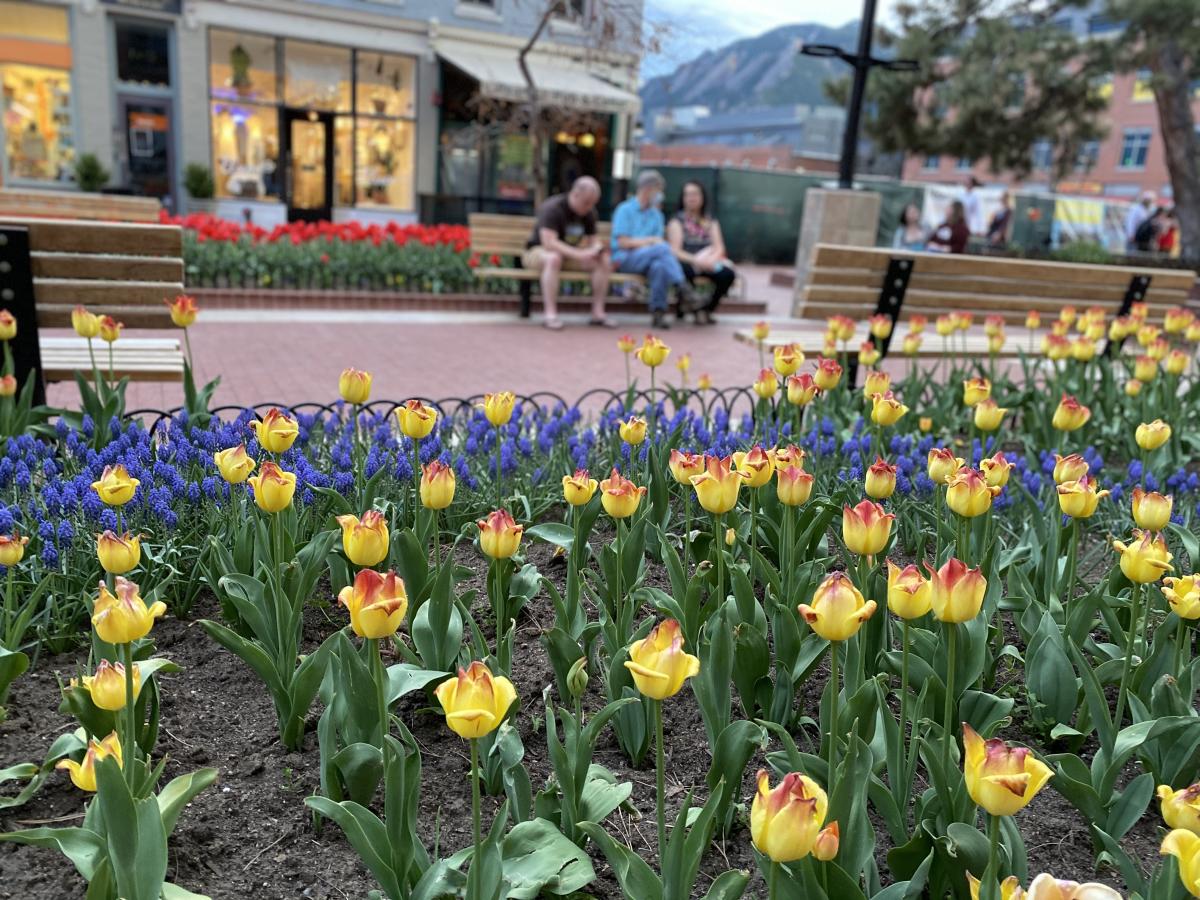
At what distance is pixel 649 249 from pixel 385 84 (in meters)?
12.8

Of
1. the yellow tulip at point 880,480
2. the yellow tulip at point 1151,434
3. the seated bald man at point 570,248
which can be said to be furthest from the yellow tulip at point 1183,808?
the seated bald man at point 570,248

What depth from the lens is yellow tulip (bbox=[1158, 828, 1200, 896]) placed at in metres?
1.11

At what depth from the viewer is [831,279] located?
6.07 m

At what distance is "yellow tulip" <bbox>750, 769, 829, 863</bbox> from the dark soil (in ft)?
2.26

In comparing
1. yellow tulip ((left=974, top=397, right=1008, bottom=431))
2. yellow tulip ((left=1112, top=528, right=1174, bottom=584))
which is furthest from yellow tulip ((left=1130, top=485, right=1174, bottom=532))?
yellow tulip ((left=974, top=397, right=1008, bottom=431))

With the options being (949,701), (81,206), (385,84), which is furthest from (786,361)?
(385,84)

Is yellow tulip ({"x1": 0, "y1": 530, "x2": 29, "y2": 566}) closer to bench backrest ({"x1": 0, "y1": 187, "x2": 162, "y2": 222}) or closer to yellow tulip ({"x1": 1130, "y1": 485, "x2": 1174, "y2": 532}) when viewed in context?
yellow tulip ({"x1": 1130, "y1": 485, "x2": 1174, "y2": 532})

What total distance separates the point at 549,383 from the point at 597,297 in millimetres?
2920

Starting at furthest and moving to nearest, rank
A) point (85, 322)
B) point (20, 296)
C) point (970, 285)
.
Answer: point (970, 285), point (20, 296), point (85, 322)

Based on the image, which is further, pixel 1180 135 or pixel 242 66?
pixel 242 66

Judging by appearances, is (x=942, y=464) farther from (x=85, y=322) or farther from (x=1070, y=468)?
(x=85, y=322)

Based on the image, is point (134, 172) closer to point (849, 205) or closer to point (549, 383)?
point (849, 205)

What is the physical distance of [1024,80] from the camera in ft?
59.9

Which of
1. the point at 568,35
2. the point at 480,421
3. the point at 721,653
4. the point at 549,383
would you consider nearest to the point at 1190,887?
the point at 721,653
